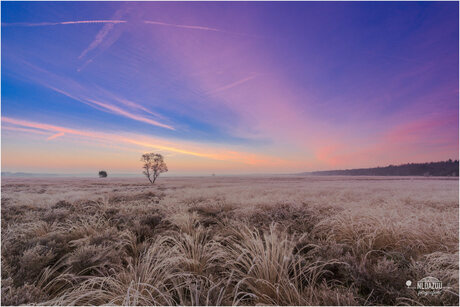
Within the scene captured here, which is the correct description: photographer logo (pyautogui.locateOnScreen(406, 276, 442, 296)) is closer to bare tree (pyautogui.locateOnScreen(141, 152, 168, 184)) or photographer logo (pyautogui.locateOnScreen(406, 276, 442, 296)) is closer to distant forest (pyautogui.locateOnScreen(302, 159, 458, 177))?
bare tree (pyautogui.locateOnScreen(141, 152, 168, 184))

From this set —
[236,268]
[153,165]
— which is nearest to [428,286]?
[236,268]

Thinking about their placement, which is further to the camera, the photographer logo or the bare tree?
the bare tree

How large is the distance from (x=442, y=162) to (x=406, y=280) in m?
142

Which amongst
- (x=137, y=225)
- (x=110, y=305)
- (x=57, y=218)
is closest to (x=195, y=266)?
(x=110, y=305)

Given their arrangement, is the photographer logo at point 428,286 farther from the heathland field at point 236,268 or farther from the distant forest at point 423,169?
the distant forest at point 423,169

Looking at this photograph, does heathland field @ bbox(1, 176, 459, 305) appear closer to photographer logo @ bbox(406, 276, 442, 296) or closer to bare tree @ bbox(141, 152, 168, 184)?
photographer logo @ bbox(406, 276, 442, 296)

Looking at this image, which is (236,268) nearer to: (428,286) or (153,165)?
(428,286)

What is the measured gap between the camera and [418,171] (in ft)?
313

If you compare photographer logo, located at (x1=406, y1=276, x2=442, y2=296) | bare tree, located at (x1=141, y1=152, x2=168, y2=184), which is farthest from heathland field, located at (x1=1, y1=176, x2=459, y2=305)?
bare tree, located at (x1=141, y1=152, x2=168, y2=184)

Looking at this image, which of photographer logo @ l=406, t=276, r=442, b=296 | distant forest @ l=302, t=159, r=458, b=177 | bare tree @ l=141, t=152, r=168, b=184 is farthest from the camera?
distant forest @ l=302, t=159, r=458, b=177

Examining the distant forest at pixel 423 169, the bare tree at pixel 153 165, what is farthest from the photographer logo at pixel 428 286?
the distant forest at pixel 423 169

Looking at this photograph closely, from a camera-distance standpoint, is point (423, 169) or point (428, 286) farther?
point (423, 169)

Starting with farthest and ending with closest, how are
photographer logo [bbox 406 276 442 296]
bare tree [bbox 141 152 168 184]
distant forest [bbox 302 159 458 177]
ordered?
distant forest [bbox 302 159 458 177] < bare tree [bbox 141 152 168 184] < photographer logo [bbox 406 276 442 296]

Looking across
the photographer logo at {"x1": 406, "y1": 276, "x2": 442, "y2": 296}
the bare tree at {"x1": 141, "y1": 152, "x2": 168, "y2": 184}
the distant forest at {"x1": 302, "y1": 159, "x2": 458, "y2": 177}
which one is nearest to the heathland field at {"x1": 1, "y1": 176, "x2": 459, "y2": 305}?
the photographer logo at {"x1": 406, "y1": 276, "x2": 442, "y2": 296}
